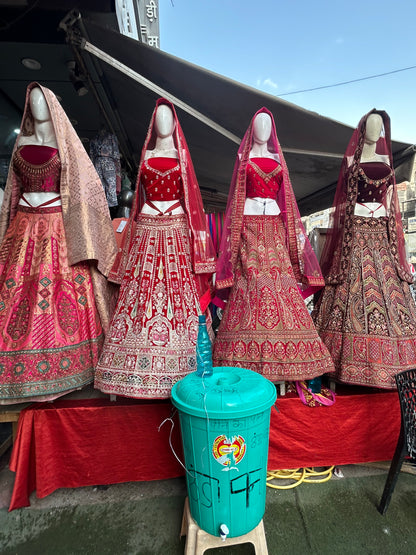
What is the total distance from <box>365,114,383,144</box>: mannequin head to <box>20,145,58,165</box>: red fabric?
2127mm

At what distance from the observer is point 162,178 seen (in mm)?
1823

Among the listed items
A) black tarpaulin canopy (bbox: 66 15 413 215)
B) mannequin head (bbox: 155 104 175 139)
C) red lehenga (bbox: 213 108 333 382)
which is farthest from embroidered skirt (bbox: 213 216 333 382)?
black tarpaulin canopy (bbox: 66 15 413 215)

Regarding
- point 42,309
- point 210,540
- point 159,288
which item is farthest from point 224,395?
point 42,309

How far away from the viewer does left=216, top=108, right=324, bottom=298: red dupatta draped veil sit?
74.5 inches

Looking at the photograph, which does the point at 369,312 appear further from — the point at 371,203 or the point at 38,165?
the point at 38,165

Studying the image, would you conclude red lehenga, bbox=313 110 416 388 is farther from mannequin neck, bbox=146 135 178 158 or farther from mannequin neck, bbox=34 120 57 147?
mannequin neck, bbox=34 120 57 147

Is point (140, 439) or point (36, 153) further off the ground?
point (36, 153)

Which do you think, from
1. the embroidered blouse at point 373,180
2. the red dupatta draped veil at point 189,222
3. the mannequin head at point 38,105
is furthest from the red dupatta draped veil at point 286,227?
the mannequin head at point 38,105

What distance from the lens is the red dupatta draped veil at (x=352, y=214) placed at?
1956 mm

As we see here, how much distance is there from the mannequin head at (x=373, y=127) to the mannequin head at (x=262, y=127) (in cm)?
70

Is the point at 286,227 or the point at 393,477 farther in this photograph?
the point at 286,227

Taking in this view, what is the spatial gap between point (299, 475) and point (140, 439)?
1005 millimetres

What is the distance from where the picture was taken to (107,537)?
53.0 inches

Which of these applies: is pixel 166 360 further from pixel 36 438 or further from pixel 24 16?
pixel 24 16
